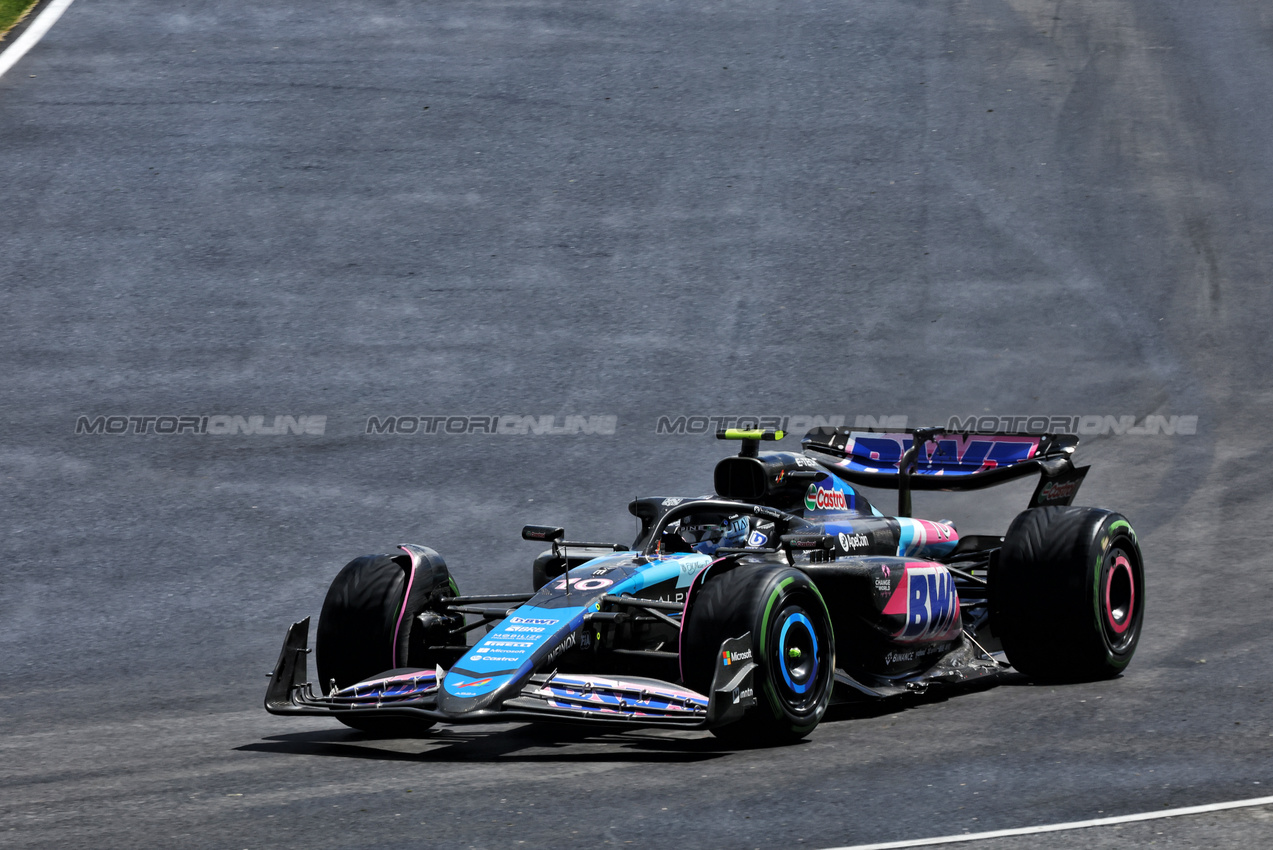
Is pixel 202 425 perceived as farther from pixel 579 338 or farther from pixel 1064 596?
pixel 1064 596

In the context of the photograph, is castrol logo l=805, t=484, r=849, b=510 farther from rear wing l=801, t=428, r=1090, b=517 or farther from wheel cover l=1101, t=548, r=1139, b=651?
wheel cover l=1101, t=548, r=1139, b=651

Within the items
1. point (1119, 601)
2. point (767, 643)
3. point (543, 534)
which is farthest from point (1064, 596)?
point (543, 534)

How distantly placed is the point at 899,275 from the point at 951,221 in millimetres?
1420

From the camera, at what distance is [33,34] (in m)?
22.5

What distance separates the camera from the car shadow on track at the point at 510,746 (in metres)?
7.41

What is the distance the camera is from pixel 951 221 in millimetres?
17922

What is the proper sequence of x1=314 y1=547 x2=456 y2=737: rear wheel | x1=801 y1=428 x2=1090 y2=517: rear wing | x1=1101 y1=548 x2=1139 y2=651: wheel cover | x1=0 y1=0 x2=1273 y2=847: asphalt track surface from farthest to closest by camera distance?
x1=801 y1=428 x2=1090 y2=517: rear wing < x1=1101 y1=548 x2=1139 y2=651: wheel cover < x1=314 y1=547 x2=456 y2=737: rear wheel < x1=0 y1=0 x2=1273 y2=847: asphalt track surface

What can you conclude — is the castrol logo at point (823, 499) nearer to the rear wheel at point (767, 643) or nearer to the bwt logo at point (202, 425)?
the rear wheel at point (767, 643)

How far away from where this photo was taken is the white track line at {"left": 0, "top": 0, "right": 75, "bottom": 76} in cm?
2161

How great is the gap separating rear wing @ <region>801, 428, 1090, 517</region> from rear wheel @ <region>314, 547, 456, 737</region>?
3603mm

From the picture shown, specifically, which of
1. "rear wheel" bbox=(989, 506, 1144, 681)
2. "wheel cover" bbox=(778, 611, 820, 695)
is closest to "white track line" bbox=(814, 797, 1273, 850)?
"wheel cover" bbox=(778, 611, 820, 695)

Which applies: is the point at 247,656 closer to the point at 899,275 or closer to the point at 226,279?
the point at 226,279

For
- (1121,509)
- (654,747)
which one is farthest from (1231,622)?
(654,747)

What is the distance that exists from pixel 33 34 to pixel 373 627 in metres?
17.5
